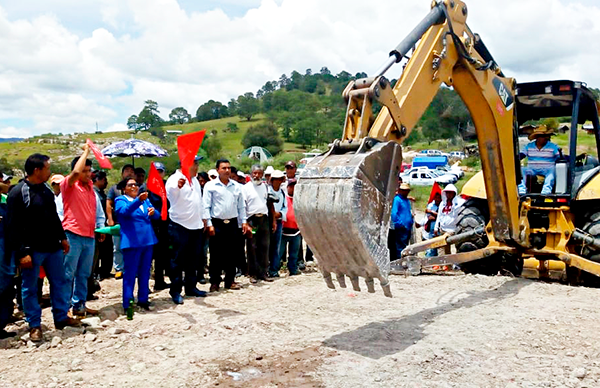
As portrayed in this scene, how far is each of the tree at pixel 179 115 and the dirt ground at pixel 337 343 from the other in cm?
9106

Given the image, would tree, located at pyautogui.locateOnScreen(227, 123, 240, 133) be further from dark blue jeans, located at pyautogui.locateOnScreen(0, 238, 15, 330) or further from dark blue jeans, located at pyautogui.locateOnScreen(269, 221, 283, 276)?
dark blue jeans, located at pyautogui.locateOnScreen(0, 238, 15, 330)

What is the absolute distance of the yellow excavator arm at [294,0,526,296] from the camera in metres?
4.68

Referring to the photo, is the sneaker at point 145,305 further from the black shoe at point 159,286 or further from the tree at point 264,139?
the tree at point 264,139

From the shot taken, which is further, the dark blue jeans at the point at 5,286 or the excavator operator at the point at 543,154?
the excavator operator at the point at 543,154

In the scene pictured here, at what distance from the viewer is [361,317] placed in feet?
21.4

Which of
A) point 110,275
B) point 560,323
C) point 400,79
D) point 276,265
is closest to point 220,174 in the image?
point 276,265

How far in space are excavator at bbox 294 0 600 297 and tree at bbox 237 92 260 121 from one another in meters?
85.4

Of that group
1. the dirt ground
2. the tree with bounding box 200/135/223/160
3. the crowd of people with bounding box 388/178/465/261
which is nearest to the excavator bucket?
the dirt ground

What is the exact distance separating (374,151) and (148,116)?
75.9 metres

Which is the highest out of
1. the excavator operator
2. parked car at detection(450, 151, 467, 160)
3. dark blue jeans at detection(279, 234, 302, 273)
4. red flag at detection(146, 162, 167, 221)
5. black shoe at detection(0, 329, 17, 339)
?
parked car at detection(450, 151, 467, 160)

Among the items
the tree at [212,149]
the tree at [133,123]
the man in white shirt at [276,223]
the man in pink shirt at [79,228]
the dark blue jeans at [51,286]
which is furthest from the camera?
the tree at [133,123]

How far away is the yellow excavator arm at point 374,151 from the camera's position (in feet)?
15.4

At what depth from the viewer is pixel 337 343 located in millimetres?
5484

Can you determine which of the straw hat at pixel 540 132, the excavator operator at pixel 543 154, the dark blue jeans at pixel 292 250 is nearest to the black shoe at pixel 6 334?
the dark blue jeans at pixel 292 250
